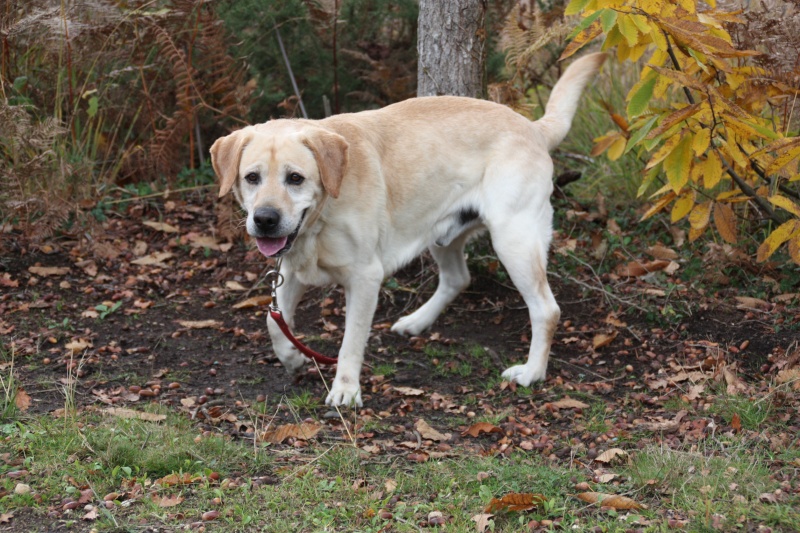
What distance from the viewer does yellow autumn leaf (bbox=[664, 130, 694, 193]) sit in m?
4.38

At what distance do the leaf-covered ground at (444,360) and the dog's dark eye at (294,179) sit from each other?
109 centimetres

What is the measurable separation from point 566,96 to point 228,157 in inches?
84.7

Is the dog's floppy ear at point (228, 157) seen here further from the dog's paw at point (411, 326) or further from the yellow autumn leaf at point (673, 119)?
the yellow autumn leaf at point (673, 119)

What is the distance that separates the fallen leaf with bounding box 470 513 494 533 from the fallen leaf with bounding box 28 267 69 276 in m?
3.74

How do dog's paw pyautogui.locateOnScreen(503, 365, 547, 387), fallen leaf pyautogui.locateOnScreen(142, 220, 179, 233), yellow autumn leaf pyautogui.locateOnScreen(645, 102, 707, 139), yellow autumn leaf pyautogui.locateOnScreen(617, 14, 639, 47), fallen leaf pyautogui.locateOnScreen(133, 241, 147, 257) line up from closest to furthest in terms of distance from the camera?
yellow autumn leaf pyautogui.locateOnScreen(617, 14, 639, 47), yellow autumn leaf pyautogui.locateOnScreen(645, 102, 707, 139), dog's paw pyautogui.locateOnScreen(503, 365, 547, 387), fallen leaf pyautogui.locateOnScreen(133, 241, 147, 257), fallen leaf pyautogui.locateOnScreen(142, 220, 179, 233)

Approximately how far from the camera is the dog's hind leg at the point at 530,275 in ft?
15.8

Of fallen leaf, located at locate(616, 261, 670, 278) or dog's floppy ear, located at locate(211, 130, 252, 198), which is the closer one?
dog's floppy ear, located at locate(211, 130, 252, 198)

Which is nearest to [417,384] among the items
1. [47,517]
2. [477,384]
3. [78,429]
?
[477,384]

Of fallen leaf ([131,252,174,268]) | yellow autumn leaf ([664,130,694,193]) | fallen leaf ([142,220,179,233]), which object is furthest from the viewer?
fallen leaf ([142,220,179,233])

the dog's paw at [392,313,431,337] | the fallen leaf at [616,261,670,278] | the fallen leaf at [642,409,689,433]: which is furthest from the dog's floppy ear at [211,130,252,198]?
the fallen leaf at [616,261,670,278]

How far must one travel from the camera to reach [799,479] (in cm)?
334

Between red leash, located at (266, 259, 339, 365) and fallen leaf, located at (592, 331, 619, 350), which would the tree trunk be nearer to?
fallen leaf, located at (592, 331, 619, 350)

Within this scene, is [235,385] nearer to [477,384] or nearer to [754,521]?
[477,384]

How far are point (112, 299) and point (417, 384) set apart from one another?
2128mm
